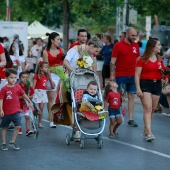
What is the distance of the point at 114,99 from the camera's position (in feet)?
41.8

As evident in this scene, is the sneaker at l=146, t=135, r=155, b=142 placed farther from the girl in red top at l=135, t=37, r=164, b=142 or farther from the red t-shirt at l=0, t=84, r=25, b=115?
the red t-shirt at l=0, t=84, r=25, b=115

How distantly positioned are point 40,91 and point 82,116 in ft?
9.39

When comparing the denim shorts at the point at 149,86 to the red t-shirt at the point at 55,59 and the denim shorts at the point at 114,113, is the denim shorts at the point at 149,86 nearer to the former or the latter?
the denim shorts at the point at 114,113

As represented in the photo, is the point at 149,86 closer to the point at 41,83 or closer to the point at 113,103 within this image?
the point at 113,103

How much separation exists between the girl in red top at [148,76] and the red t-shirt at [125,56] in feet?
7.05

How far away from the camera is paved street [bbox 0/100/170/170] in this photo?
10.1 meters

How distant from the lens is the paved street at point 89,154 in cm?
1009

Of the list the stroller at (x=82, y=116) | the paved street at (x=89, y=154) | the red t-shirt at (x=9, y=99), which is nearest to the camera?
the paved street at (x=89, y=154)

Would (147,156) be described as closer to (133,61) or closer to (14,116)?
(14,116)

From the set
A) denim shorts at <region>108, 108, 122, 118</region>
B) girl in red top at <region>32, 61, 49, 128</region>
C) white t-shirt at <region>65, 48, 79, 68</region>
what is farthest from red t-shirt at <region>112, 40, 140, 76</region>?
denim shorts at <region>108, 108, 122, 118</region>

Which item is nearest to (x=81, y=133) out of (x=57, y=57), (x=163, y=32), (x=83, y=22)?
(x=57, y=57)

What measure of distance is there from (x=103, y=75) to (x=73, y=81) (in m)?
11.6

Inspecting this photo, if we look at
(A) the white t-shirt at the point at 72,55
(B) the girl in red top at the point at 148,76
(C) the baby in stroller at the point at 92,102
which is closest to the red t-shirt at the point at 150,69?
(B) the girl in red top at the point at 148,76

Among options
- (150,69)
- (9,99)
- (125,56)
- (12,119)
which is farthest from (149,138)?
(125,56)
